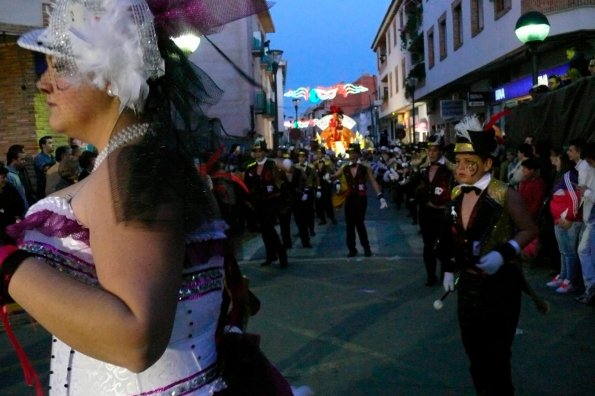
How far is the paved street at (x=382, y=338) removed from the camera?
4879 mm

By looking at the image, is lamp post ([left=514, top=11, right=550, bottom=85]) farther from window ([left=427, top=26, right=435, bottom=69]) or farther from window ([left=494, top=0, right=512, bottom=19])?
window ([left=427, top=26, right=435, bottom=69])

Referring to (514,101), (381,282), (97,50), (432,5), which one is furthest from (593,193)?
(432,5)

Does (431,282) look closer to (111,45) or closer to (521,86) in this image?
→ (111,45)

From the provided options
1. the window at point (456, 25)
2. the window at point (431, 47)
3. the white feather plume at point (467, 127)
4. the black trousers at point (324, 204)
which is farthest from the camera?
the window at point (431, 47)

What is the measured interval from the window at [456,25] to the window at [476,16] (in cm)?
214

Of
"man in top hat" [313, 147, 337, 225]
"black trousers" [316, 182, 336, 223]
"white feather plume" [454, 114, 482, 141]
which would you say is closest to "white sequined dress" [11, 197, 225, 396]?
"white feather plume" [454, 114, 482, 141]

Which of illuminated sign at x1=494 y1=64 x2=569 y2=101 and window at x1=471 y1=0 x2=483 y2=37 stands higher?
window at x1=471 y1=0 x2=483 y2=37

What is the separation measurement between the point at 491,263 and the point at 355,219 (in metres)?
7.16

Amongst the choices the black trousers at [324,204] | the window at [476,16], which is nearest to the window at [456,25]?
the window at [476,16]

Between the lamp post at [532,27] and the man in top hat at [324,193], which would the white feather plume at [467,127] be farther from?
the man in top hat at [324,193]

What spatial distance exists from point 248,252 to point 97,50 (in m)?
10.8

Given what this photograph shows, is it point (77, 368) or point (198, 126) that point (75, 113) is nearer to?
point (198, 126)

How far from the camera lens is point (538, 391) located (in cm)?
464

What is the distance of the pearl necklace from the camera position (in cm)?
140
